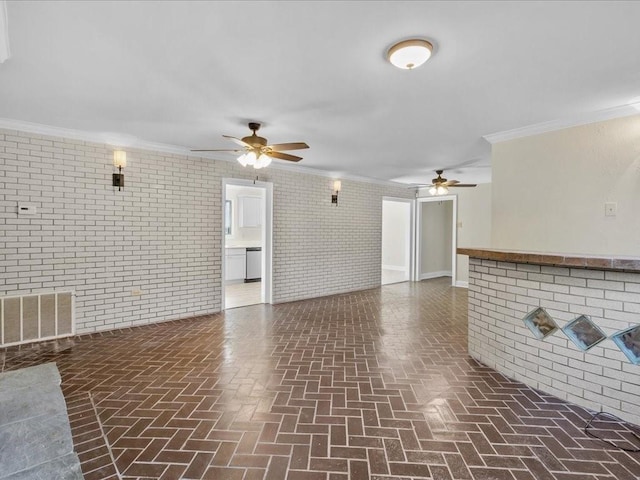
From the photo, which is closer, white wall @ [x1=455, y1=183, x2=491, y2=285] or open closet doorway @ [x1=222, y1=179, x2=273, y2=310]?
open closet doorway @ [x1=222, y1=179, x2=273, y2=310]

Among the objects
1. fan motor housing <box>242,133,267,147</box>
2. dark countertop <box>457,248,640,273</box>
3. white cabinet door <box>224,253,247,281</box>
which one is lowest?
white cabinet door <box>224,253,247,281</box>

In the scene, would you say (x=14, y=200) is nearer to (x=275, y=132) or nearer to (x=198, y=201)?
(x=198, y=201)

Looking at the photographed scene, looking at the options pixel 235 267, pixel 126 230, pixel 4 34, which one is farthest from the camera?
pixel 235 267

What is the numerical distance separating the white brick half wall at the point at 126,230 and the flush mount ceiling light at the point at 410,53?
12.4 feet

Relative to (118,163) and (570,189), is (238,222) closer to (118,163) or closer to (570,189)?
(118,163)

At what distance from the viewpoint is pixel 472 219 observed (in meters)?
7.80

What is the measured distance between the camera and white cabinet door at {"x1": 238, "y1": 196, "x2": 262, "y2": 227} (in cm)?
851

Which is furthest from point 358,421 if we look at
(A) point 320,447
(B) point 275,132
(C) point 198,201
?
(C) point 198,201

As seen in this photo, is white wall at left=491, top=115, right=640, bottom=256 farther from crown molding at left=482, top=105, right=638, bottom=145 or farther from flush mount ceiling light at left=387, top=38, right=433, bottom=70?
flush mount ceiling light at left=387, top=38, right=433, bottom=70

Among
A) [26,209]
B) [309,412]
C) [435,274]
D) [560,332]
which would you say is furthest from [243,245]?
[560,332]

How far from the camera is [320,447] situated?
204 cm

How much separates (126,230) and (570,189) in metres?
5.53

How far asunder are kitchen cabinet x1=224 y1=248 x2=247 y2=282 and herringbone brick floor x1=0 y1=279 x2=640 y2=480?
3.75 m

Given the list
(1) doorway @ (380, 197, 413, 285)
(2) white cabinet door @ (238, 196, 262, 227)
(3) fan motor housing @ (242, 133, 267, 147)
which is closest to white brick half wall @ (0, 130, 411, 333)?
(3) fan motor housing @ (242, 133, 267, 147)
